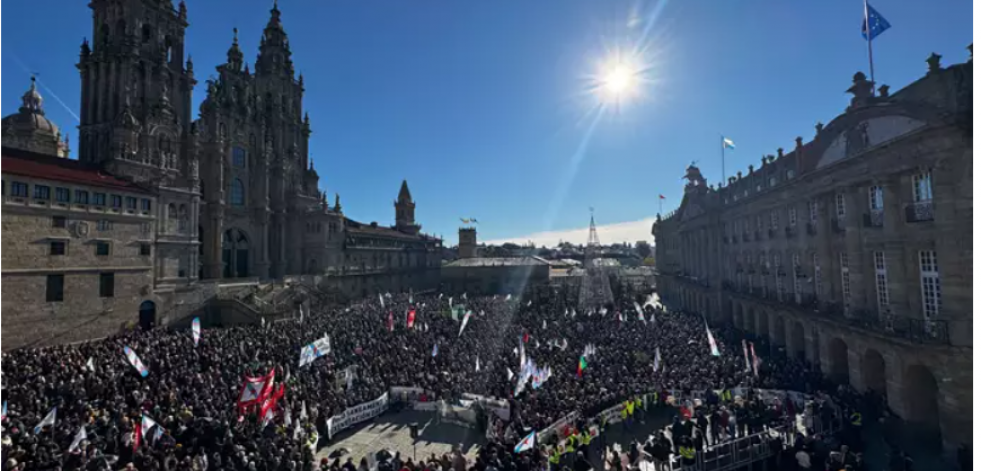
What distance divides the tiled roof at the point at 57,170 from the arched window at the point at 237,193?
14069 millimetres

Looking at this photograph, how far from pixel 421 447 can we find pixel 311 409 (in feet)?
14.7

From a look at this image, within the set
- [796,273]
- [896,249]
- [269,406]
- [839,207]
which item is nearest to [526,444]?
[269,406]

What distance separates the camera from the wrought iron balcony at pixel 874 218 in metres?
20.1

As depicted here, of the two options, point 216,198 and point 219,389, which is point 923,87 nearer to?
point 219,389

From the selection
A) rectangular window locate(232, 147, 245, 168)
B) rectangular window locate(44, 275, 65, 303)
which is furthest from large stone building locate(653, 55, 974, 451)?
rectangular window locate(232, 147, 245, 168)

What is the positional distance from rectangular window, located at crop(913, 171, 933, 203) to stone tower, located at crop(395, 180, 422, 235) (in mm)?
79806

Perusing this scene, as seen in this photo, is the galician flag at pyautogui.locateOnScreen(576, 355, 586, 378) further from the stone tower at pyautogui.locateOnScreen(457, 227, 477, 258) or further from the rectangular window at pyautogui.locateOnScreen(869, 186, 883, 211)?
the stone tower at pyautogui.locateOnScreen(457, 227, 477, 258)

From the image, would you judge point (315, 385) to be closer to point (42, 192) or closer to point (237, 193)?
point (42, 192)

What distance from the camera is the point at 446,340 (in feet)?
94.1

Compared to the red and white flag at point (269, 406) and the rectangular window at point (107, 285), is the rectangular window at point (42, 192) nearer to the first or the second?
the rectangular window at point (107, 285)

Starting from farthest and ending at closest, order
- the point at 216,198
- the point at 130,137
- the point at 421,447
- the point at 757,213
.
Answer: the point at 216,198 → the point at 130,137 → the point at 757,213 → the point at 421,447

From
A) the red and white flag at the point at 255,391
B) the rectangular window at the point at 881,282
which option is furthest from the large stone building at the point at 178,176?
the rectangular window at the point at 881,282

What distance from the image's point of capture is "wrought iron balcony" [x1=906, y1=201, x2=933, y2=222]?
1738 cm

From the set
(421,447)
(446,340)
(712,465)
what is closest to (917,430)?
(712,465)
